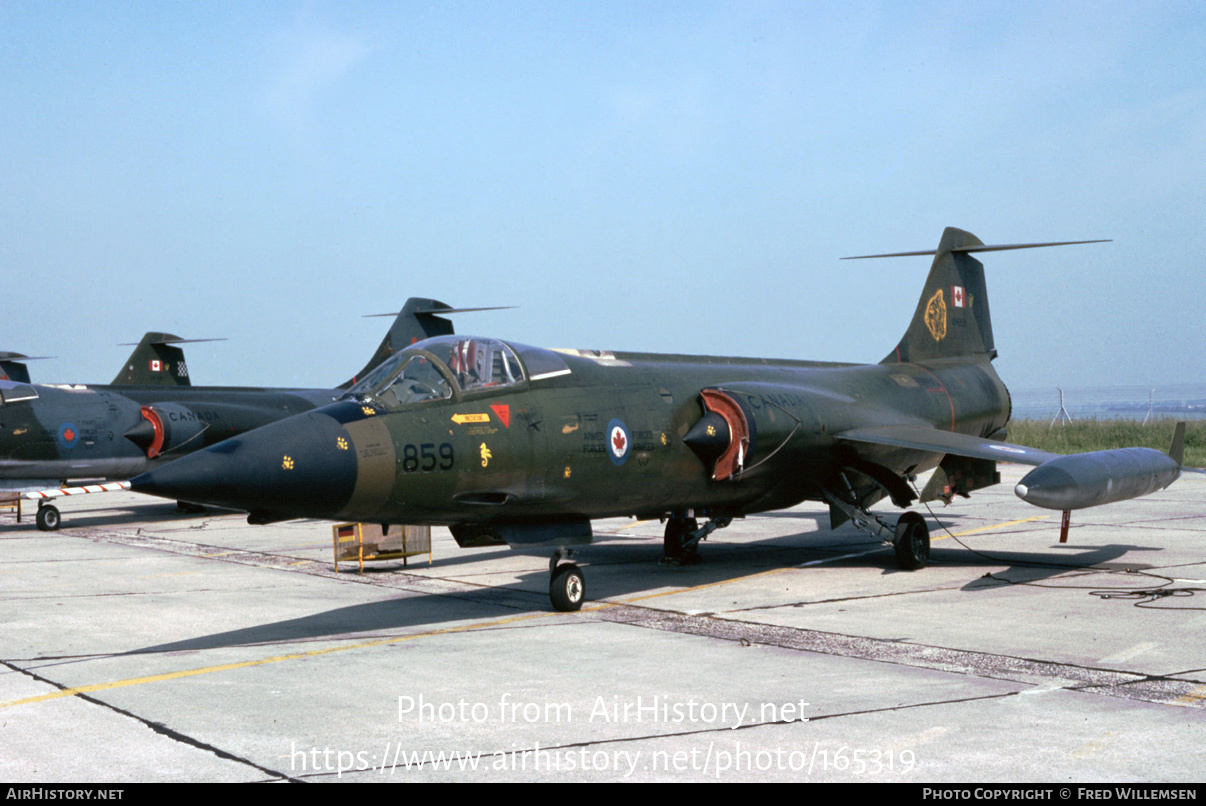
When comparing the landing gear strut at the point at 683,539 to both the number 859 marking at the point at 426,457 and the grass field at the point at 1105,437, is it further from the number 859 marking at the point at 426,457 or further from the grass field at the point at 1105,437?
the grass field at the point at 1105,437

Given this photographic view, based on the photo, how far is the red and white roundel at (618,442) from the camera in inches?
412

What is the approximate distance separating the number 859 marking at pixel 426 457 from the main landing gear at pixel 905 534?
5828 mm

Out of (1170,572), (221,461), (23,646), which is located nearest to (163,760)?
(221,461)

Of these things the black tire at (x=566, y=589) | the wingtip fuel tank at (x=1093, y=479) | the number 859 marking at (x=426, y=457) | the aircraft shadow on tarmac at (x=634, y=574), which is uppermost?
the number 859 marking at (x=426, y=457)

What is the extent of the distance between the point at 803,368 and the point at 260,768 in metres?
10.7

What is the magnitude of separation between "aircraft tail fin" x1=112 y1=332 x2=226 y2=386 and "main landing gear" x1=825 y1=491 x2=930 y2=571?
76.0 feet

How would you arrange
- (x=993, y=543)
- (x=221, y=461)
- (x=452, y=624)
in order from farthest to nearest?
(x=993, y=543), (x=452, y=624), (x=221, y=461)

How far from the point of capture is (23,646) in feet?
28.8

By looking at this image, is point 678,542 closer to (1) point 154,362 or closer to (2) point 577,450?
(2) point 577,450

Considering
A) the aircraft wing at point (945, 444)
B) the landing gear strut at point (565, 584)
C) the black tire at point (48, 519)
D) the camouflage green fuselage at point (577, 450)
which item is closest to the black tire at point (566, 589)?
the landing gear strut at point (565, 584)

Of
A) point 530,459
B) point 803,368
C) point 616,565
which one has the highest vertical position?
point 803,368

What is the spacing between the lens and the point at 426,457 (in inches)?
352

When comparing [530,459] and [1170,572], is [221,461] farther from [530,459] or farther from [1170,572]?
[1170,572]

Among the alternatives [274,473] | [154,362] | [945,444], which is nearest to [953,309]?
[945,444]
